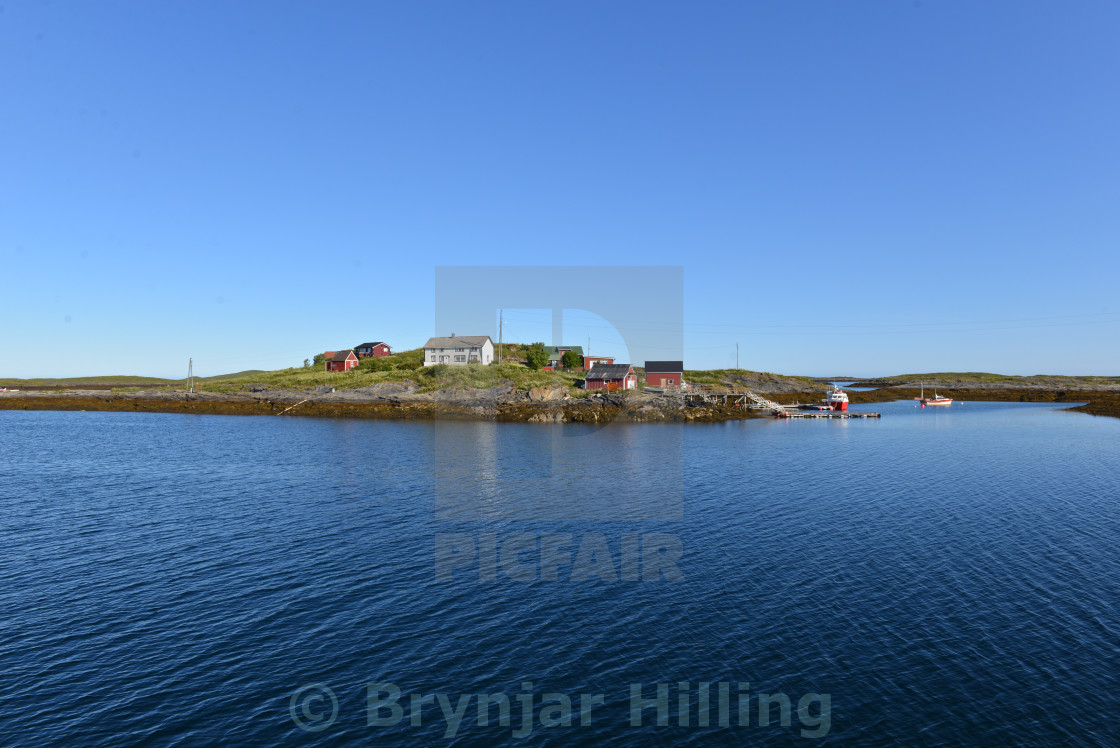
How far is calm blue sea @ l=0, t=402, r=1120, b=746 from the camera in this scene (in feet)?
55.0

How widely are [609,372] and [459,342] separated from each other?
124 feet

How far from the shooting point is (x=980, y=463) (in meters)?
62.2

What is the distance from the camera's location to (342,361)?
149375 millimetres

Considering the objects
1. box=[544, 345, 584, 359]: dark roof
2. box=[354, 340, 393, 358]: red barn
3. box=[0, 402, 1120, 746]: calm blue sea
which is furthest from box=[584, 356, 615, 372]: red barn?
box=[0, 402, 1120, 746]: calm blue sea

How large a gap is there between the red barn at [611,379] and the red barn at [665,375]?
786cm

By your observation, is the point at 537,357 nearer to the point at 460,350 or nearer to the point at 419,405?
the point at 460,350

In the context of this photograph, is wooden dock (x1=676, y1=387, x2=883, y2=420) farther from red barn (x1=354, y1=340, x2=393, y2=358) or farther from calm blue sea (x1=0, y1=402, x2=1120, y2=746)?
red barn (x1=354, y1=340, x2=393, y2=358)

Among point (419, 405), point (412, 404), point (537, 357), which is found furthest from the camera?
point (537, 357)

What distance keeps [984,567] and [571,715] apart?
82.4 feet

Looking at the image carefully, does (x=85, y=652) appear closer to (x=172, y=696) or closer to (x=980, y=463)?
(x=172, y=696)

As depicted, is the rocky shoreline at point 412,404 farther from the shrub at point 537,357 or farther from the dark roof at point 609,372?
the shrub at point 537,357

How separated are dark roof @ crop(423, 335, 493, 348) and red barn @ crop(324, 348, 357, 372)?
30.1 meters

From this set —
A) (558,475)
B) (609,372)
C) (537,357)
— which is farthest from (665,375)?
(558,475)

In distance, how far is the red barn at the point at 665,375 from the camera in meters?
127
